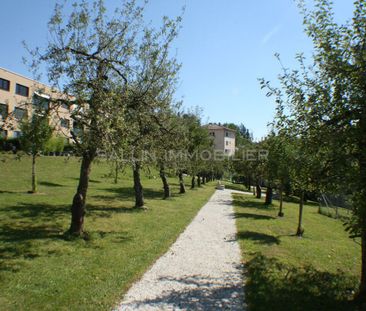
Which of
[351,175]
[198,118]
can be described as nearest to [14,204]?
[351,175]

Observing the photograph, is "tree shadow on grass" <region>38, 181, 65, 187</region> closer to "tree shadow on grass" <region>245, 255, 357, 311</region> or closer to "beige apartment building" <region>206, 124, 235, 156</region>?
"tree shadow on grass" <region>245, 255, 357, 311</region>

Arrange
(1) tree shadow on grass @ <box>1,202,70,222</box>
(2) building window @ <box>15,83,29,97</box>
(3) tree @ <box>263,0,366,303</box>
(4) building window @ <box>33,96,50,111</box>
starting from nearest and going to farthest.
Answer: (3) tree @ <box>263,0,366,303</box>, (4) building window @ <box>33,96,50,111</box>, (1) tree shadow on grass @ <box>1,202,70,222</box>, (2) building window @ <box>15,83,29,97</box>

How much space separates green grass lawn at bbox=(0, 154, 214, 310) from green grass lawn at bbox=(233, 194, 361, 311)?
9.87 feet

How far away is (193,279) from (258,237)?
646cm

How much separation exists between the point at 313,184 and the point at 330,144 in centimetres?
149

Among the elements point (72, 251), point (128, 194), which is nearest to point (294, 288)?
point (72, 251)

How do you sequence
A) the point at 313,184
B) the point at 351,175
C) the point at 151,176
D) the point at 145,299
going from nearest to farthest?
the point at 351,175, the point at 145,299, the point at 313,184, the point at 151,176

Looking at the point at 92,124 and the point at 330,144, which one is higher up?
the point at 92,124

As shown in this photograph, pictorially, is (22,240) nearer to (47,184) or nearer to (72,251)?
(72,251)

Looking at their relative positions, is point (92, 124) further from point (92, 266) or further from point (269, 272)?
point (269, 272)

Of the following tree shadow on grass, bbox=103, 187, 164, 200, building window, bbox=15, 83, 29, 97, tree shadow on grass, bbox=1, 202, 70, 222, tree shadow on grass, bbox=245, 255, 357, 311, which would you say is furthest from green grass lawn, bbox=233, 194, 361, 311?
building window, bbox=15, 83, 29, 97

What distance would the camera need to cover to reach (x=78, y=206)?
1056 cm

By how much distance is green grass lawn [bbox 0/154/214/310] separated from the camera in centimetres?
620

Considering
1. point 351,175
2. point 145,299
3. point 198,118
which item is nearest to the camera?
point 351,175
